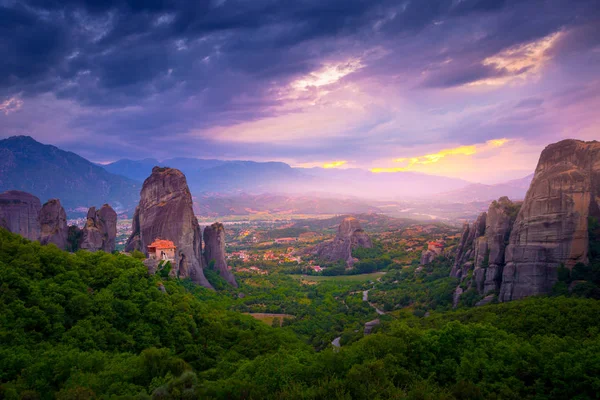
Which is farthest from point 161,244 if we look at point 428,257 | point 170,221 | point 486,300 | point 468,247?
point 428,257

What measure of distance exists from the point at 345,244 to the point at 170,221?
51567mm

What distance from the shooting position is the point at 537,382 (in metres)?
15.0

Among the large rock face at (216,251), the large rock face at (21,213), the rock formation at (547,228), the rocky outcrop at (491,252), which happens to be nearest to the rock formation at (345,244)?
the large rock face at (216,251)

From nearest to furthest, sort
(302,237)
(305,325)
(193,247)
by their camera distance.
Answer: (305,325) → (193,247) → (302,237)

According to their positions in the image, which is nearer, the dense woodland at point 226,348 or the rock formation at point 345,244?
the dense woodland at point 226,348

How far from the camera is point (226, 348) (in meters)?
24.0

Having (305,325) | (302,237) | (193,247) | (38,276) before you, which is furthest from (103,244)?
(302,237)

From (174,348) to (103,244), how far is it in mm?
28810

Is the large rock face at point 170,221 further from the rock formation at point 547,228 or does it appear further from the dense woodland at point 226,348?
the rock formation at point 547,228

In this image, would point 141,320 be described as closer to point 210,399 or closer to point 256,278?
point 210,399

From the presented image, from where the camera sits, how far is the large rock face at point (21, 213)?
4122cm

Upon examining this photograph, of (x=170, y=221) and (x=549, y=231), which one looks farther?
(x=170, y=221)

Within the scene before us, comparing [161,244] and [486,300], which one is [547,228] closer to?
[486,300]

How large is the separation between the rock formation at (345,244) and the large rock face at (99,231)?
5157 centimetres
